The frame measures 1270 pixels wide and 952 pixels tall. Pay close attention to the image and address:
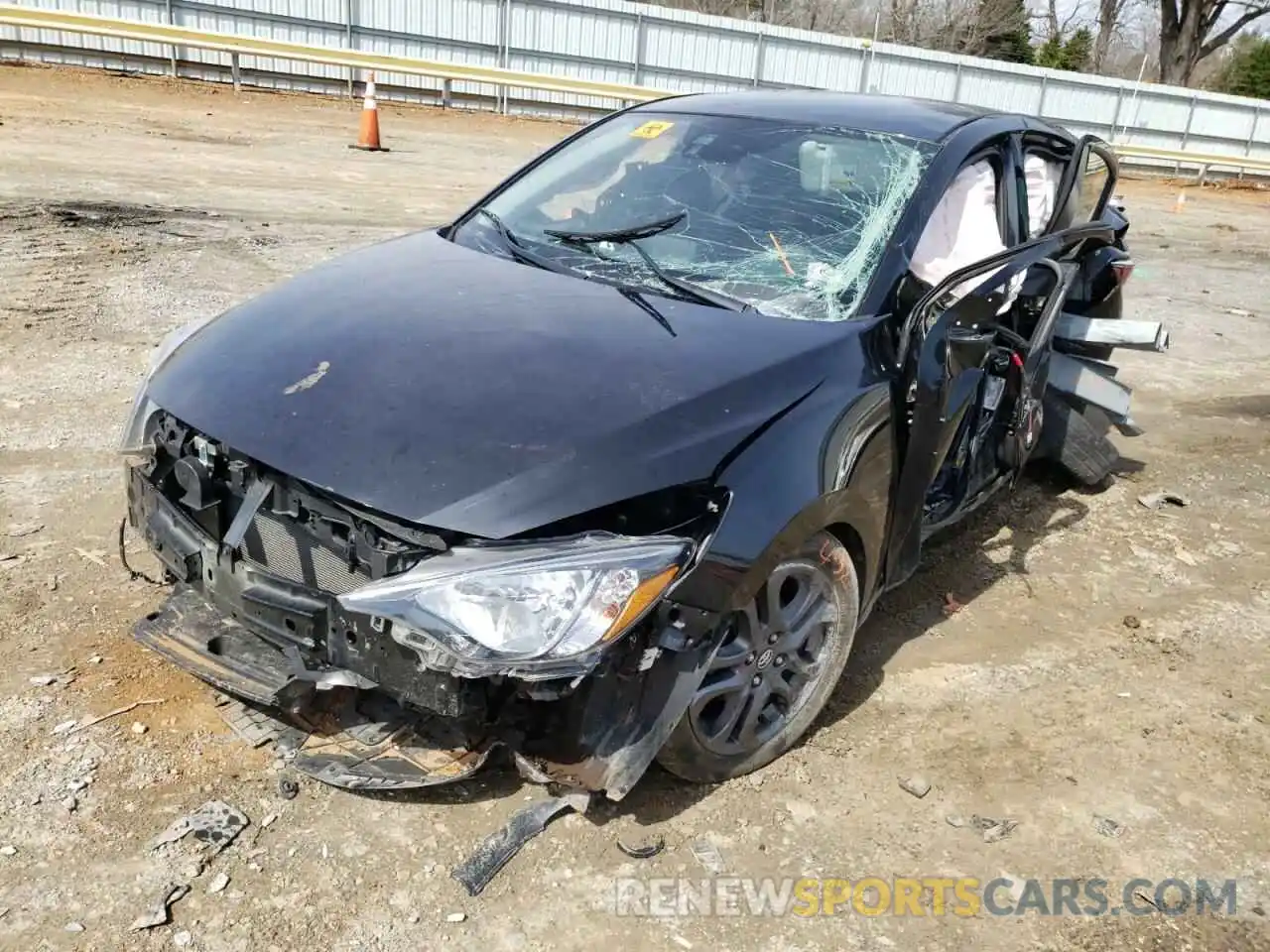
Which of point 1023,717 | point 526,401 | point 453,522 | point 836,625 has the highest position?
point 526,401

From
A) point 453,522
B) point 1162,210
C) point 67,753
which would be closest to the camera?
point 453,522

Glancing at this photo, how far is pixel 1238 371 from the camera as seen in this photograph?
7.82 metres

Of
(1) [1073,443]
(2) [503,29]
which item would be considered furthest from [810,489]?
(2) [503,29]

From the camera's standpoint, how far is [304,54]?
18.4 m

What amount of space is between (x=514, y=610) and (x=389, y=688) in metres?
0.37

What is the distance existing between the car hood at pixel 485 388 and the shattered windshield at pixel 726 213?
20cm

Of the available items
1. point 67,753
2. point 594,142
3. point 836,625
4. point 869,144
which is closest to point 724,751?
point 836,625

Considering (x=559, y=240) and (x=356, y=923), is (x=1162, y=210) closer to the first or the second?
(x=559, y=240)

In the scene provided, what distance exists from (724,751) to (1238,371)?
6760mm

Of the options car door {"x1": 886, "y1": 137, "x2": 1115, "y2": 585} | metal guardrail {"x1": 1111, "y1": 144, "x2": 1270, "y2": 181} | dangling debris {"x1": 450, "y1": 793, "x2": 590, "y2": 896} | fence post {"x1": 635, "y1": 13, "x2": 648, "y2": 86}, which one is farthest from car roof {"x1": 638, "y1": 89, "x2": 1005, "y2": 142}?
metal guardrail {"x1": 1111, "y1": 144, "x2": 1270, "y2": 181}

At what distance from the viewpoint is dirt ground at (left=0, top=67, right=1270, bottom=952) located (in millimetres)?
2432

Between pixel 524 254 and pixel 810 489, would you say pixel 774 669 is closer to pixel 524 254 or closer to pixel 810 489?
pixel 810 489

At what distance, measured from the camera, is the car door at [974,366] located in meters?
3.11

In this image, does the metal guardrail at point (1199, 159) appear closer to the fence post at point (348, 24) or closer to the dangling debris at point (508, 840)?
the fence post at point (348, 24)
